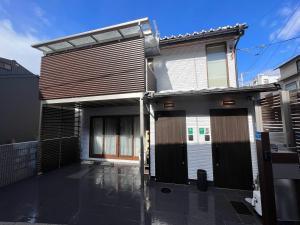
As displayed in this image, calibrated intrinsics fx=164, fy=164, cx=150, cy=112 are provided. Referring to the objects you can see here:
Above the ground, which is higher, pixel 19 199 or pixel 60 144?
pixel 60 144

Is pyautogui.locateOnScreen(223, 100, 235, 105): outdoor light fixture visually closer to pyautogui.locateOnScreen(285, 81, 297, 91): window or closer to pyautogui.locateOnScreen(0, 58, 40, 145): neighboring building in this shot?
pyautogui.locateOnScreen(285, 81, 297, 91): window

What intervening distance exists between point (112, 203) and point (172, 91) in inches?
152

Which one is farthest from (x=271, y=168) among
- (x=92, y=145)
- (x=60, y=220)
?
(x=92, y=145)

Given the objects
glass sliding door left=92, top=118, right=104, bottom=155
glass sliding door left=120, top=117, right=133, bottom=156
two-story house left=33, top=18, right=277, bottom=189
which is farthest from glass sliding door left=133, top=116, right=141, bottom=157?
glass sliding door left=92, top=118, right=104, bottom=155

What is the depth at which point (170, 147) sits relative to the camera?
6.11 m

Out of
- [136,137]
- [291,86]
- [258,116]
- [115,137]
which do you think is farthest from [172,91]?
[291,86]

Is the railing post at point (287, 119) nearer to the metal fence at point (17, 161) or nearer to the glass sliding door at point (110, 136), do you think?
the glass sliding door at point (110, 136)

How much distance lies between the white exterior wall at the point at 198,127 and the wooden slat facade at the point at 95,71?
178cm

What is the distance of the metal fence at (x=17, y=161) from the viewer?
5.55 meters

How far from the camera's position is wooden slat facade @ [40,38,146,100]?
586 centimetres

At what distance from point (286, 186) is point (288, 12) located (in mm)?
9200

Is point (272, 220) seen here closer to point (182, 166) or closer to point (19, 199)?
point (182, 166)

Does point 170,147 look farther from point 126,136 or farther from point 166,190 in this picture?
point 126,136

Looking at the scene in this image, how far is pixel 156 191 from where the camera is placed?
5.29 meters
